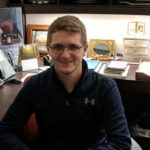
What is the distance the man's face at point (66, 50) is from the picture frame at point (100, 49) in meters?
1.20

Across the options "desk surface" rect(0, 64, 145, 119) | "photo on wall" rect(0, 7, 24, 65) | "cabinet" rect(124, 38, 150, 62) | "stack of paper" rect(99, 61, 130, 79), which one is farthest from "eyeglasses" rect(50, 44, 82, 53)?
"cabinet" rect(124, 38, 150, 62)

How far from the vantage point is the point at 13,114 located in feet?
4.70

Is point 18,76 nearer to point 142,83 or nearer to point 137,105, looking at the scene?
point 142,83

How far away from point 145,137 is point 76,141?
3.32ft

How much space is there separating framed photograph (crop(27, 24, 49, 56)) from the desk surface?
49cm

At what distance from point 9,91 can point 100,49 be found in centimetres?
104

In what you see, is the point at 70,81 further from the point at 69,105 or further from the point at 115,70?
the point at 115,70

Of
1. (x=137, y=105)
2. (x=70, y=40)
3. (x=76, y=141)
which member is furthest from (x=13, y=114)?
(x=137, y=105)

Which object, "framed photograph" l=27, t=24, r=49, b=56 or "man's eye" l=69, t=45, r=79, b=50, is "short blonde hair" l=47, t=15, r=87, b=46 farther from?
"framed photograph" l=27, t=24, r=49, b=56

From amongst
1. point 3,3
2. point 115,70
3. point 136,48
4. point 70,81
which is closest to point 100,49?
point 136,48

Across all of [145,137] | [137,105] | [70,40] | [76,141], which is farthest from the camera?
[137,105]

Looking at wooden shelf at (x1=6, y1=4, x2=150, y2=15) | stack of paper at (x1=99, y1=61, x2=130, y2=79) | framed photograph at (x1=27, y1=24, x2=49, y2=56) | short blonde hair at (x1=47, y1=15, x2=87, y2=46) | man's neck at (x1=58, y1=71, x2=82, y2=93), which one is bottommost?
stack of paper at (x1=99, y1=61, x2=130, y2=79)

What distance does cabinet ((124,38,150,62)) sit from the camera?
8.02ft

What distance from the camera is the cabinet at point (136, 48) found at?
8.02 feet
